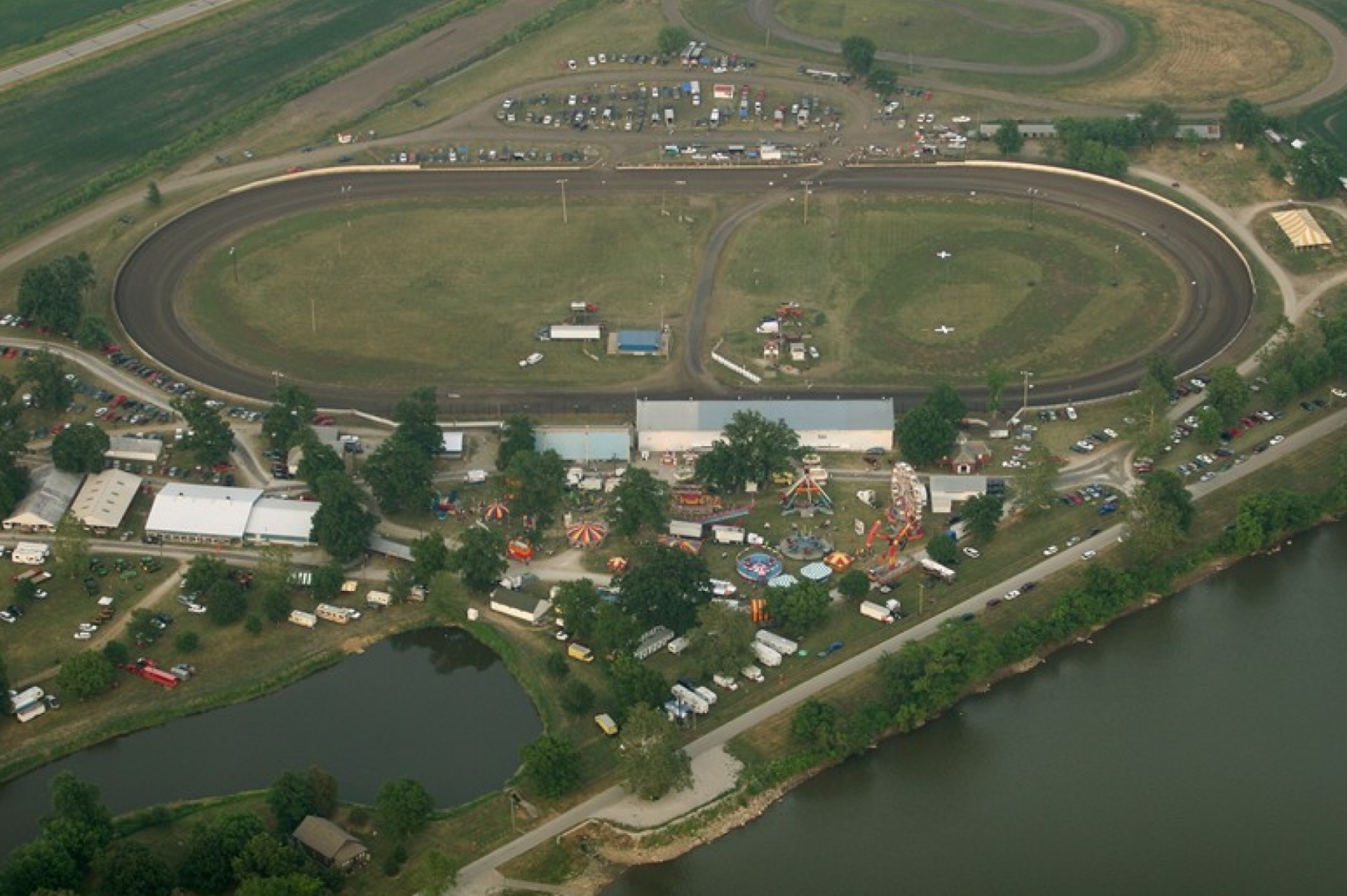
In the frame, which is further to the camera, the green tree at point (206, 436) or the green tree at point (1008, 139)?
the green tree at point (1008, 139)

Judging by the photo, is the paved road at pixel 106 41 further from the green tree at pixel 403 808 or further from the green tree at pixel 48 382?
the green tree at pixel 403 808

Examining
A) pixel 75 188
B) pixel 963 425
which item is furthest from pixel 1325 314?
pixel 75 188

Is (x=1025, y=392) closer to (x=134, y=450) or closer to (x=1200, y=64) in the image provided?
(x=134, y=450)

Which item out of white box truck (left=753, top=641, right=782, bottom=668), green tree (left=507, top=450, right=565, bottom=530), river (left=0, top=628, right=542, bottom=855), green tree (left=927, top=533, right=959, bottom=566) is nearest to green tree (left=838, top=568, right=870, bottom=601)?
green tree (left=927, top=533, right=959, bottom=566)

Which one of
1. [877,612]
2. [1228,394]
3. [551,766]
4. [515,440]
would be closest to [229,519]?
[515,440]

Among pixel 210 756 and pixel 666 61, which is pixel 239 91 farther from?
pixel 210 756

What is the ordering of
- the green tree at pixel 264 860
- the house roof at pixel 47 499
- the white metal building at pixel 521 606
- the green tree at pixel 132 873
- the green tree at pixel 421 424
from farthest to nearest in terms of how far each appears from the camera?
1. the green tree at pixel 421 424
2. the house roof at pixel 47 499
3. the white metal building at pixel 521 606
4. the green tree at pixel 264 860
5. the green tree at pixel 132 873

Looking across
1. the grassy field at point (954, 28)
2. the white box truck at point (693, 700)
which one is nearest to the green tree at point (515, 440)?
the white box truck at point (693, 700)
